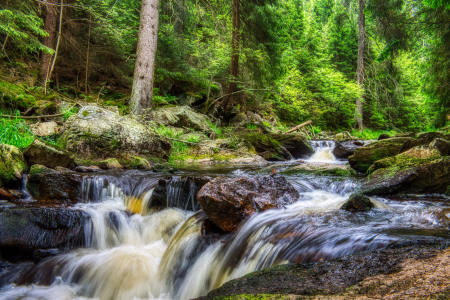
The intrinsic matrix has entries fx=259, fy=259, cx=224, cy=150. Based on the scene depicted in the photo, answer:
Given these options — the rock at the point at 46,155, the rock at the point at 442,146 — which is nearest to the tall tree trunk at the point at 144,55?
the rock at the point at 46,155

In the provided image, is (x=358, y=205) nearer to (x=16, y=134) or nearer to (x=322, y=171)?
(x=322, y=171)

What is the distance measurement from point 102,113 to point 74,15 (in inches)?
232

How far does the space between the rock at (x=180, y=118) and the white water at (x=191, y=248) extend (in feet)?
19.1

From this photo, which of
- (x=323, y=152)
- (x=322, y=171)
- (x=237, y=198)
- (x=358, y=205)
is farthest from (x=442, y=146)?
(x=323, y=152)

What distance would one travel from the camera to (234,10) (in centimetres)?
1138

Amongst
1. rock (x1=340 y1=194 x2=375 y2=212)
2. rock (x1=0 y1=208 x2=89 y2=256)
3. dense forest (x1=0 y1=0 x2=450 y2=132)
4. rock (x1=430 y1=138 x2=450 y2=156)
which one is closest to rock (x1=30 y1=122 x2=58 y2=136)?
dense forest (x1=0 y1=0 x2=450 y2=132)

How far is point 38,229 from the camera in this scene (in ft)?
11.8

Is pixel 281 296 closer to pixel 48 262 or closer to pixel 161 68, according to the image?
pixel 48 262

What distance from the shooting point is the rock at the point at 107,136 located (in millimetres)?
6609

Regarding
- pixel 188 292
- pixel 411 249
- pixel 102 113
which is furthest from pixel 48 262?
pixel 102 113

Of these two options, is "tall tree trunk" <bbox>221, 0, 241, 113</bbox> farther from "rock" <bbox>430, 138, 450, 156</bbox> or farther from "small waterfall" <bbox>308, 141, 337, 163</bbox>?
"rock" <bbox>430, 138, 450, 156</bbox>

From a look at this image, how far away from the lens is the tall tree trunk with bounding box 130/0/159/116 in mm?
8422

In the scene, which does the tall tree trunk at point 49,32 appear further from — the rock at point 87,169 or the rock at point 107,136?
the rock at point 87,169

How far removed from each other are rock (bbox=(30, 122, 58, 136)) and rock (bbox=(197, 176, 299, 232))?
5659 millimetres
